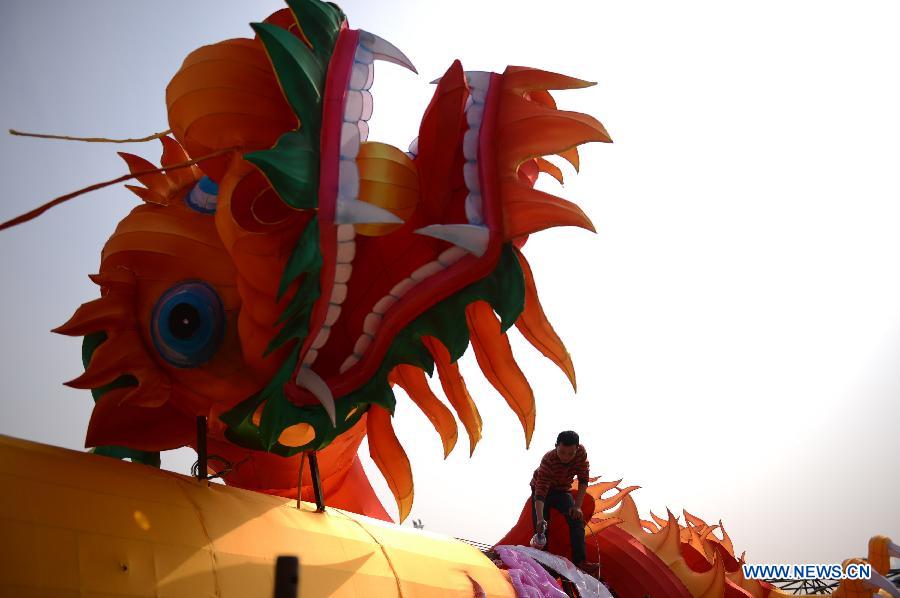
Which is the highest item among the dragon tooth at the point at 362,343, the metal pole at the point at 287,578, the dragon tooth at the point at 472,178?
the dragon tooth at the point at 472,178

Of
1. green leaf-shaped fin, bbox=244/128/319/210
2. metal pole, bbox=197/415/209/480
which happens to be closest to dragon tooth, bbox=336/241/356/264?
green leaf-shaped fin, bbox=244/128/319/210

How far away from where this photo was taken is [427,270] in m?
3.95

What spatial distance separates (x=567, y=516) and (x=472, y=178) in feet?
8.85

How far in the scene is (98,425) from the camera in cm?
371

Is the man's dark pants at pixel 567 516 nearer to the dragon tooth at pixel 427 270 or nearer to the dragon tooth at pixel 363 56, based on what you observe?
the dragon tooth at pixel 427 270

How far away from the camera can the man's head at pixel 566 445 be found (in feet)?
18.9

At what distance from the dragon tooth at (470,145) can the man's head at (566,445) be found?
2463 millimetres

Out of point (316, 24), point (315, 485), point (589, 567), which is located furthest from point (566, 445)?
point (316, 24)

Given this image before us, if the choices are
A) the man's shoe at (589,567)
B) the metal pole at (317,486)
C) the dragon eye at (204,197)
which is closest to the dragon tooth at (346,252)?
the dragon eye at (204,197)

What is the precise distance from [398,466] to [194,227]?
1515 millimetres

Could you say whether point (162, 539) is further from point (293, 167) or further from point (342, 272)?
point (293, 167)

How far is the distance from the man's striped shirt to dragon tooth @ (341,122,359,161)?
2901 mm

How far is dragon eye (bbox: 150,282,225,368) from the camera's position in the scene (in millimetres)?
3744

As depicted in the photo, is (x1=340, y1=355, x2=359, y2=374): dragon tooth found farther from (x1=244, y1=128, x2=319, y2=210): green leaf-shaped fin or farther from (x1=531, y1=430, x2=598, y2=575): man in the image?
(x1=531, y1=430, x2=598, y2=575): man
